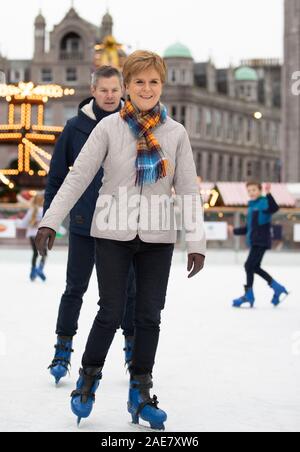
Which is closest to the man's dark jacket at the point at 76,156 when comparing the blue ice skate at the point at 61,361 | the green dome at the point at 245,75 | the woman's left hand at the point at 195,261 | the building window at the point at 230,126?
the blue ice skate at the point at 61,361

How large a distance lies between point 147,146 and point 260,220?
6.43 m

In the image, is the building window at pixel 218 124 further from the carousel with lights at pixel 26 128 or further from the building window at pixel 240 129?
the carousel with lights at pixel 26 128

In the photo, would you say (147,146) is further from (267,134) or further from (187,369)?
(267,134)

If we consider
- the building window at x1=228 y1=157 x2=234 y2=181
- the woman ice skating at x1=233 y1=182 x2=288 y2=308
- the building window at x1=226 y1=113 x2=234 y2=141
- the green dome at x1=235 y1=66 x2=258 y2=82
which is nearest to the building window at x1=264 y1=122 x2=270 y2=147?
the green dome at x1=235 y1=66 x2=258 y2=82

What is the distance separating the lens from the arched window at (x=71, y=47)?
6856cm

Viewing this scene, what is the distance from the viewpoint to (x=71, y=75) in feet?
232

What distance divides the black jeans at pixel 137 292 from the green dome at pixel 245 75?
79.6 m

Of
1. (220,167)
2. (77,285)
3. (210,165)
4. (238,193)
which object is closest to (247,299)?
(77,285)

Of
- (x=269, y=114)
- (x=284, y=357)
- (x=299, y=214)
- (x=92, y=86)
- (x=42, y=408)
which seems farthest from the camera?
(x=269, y=114)

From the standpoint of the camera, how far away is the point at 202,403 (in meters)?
4.93
